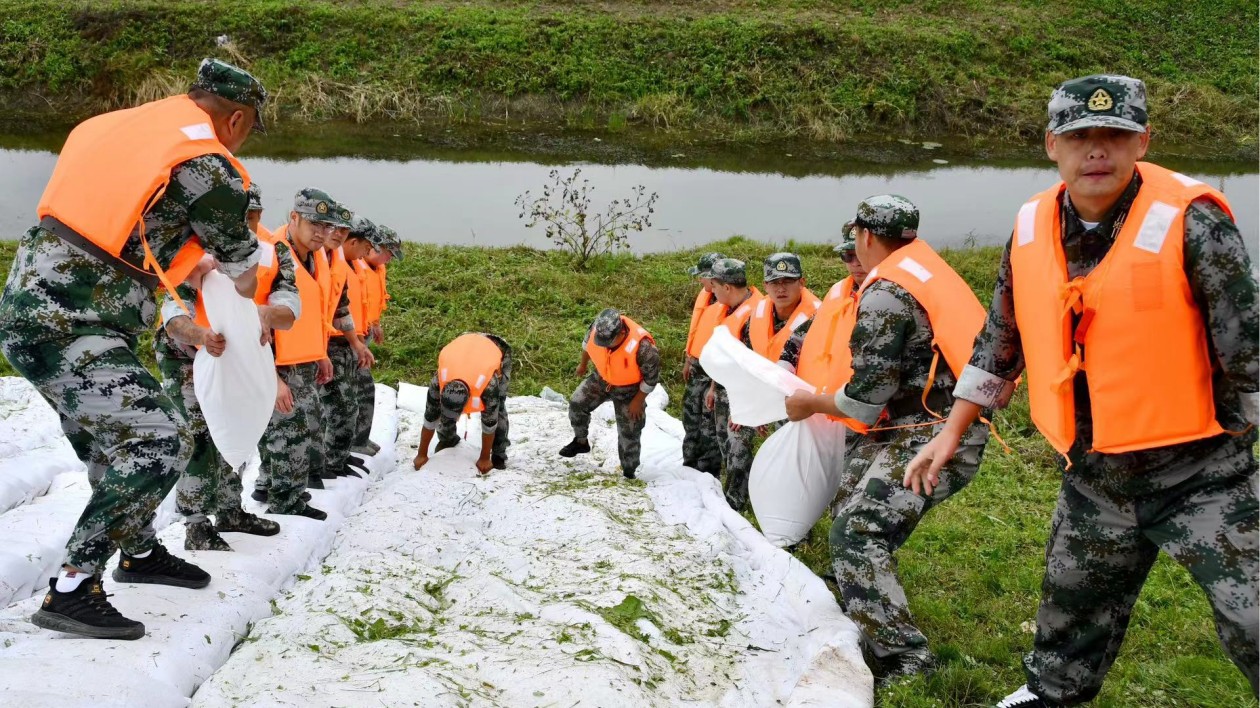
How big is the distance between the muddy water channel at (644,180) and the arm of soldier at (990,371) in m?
10.8

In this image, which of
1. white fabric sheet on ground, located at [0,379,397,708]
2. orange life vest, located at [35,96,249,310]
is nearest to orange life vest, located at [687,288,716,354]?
white fabric sheet on ground, located at [0,379,397,708]

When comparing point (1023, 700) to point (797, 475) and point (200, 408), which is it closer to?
point (797, 475)

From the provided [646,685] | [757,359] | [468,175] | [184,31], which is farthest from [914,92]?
[646,685]

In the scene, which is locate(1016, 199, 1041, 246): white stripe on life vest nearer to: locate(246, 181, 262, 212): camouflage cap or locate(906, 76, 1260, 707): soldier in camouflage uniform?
locate(906, 76, 1260, 707): soldier in camouflage uniform

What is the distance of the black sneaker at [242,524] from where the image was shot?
393 cm

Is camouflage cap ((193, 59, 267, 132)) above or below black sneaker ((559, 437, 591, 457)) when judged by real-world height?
above

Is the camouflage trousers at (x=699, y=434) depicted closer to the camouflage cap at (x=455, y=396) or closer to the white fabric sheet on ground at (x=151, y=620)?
the camouflage cap at (x=455, y=396)

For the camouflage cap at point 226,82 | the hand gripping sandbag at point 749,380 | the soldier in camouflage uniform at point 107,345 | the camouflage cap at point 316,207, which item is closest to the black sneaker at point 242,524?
the soldier in camouflage uniform at point 107,345

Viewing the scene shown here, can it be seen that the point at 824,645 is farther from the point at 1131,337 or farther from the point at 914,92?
the point at 914,92

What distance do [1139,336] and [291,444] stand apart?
3635mm

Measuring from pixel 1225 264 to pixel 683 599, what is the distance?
6.92 feet

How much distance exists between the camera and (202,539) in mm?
3625

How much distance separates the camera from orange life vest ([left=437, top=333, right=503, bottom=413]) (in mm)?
5883

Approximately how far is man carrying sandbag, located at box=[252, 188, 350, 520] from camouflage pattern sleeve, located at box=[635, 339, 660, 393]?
2154 mm
